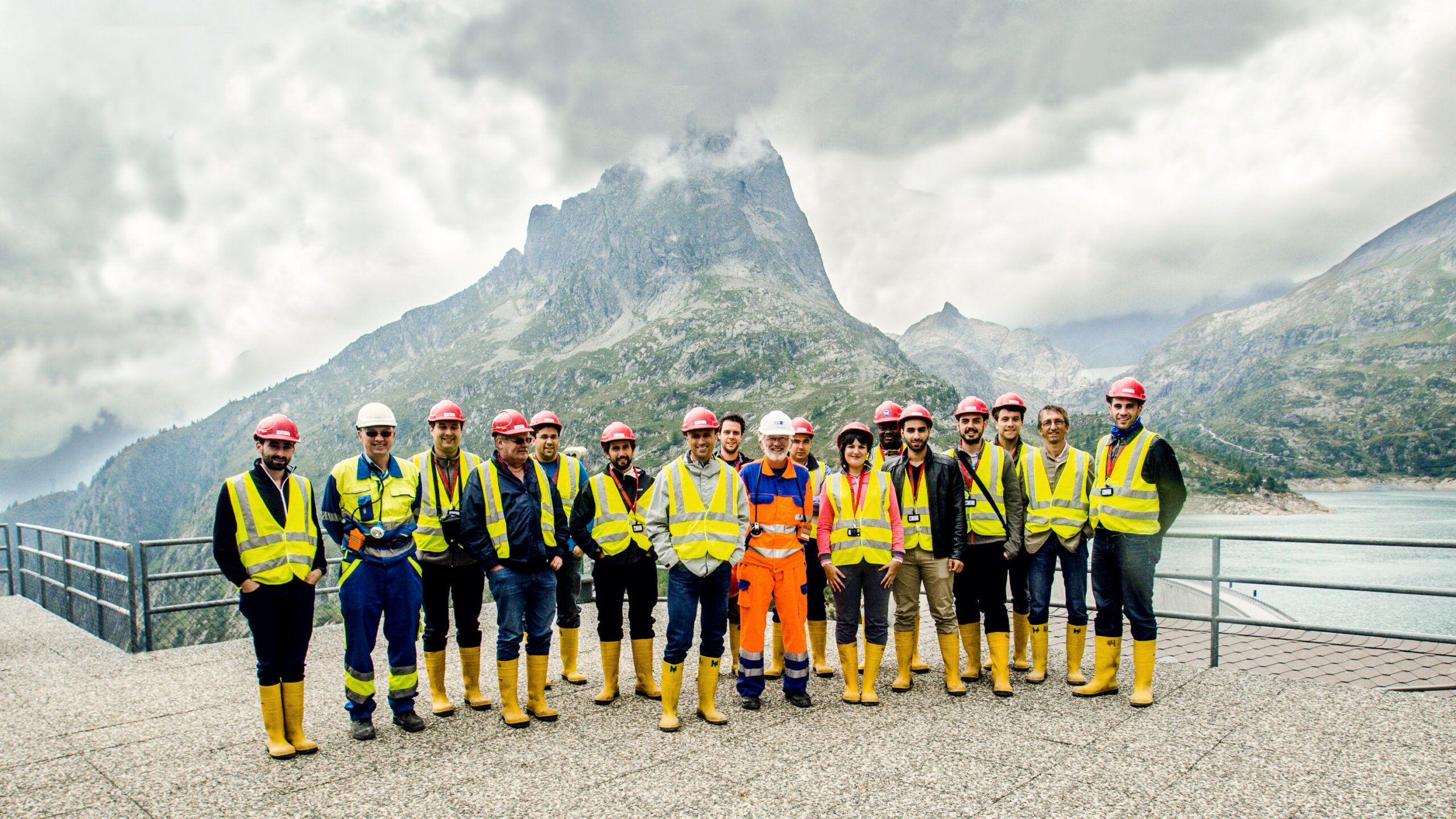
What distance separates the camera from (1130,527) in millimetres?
4977

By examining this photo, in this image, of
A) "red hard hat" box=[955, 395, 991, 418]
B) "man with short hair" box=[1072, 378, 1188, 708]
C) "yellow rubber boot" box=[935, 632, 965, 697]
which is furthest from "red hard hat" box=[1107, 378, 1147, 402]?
"yellow rubber boot" box=[935, 632, 965, 697]

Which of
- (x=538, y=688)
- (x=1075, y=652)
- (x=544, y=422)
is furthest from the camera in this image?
(x=544, y=422)

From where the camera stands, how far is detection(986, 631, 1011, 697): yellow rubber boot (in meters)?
5.16

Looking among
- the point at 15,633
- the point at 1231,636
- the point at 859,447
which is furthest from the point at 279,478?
the point at 1231,636

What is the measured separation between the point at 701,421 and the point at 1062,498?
2.69m

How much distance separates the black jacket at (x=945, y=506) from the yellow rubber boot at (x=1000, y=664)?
2.03 feet

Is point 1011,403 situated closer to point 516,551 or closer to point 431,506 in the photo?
point 516,551

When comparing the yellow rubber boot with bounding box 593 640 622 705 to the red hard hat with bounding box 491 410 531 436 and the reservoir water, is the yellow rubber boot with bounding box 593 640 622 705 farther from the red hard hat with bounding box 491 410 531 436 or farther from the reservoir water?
the reservoir water

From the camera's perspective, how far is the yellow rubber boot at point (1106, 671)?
5172 millimetres

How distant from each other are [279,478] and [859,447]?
148 inches

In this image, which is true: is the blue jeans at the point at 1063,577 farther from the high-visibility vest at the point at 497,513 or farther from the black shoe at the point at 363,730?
the black shoe at the point at 363,730

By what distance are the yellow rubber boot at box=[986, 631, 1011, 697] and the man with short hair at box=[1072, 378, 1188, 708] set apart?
51cm

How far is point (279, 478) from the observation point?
4.38 metres

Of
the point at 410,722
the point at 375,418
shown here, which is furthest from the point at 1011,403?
the point at 410,722
